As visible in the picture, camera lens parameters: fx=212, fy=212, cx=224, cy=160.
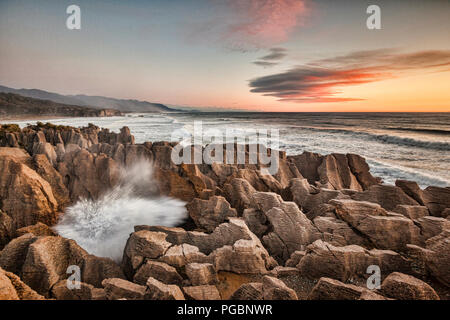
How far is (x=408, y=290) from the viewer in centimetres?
210

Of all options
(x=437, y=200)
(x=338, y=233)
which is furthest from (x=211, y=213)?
(x=437, y=200)

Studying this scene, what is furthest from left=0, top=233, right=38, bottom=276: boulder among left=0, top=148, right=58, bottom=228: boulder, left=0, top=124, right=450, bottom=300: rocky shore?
left=0, top=148, right=58, bottom=228: boulder

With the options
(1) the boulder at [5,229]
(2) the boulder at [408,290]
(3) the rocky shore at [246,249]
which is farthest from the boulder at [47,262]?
(2) the boulder at [408,290]

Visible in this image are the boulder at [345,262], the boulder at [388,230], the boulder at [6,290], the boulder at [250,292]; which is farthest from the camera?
the boulder at [388,230]

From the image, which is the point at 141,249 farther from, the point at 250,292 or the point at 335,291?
the point at 335,291

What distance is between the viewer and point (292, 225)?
3.41m

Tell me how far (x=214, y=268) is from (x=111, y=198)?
11.9 feet

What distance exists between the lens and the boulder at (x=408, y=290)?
207cm

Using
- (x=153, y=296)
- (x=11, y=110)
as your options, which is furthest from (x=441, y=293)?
(x=11, y=110)

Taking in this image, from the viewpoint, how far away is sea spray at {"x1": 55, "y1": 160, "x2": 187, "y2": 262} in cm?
386

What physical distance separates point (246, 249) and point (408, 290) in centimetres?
169

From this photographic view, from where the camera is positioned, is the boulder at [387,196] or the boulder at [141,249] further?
the boulder at [387,196]

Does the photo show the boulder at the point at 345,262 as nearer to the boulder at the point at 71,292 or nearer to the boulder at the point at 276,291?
the boulder at the point at 276,291

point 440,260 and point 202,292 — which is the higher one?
point 440,260
